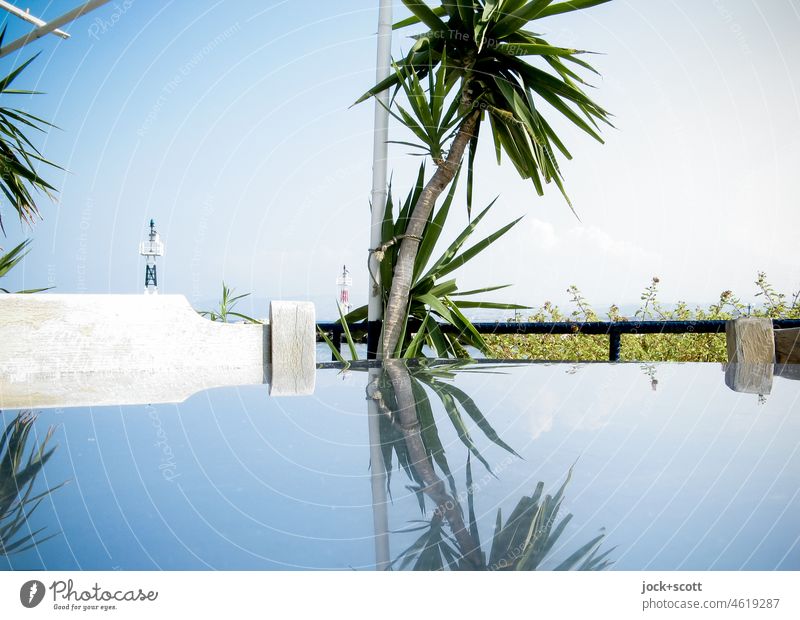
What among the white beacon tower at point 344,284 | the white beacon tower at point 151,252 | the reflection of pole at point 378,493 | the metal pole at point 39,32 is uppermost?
the metal pole at point 39,32

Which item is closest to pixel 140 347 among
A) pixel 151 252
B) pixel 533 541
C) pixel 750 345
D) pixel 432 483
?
pixel 432 483

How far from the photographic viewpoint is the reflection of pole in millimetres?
845

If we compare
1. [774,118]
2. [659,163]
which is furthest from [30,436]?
[774,118]

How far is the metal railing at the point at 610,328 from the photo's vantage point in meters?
4.74

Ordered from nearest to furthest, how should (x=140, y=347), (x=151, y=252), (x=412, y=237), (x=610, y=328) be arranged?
1. (x=140, y=347)
2. (x=610, y=328)
3. (x=412, y=237)
4. (x=151, y=252)

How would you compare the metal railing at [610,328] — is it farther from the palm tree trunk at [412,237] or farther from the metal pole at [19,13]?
the metal pole at [19,13]

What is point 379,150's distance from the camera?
17.5ft

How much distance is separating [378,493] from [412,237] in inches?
166

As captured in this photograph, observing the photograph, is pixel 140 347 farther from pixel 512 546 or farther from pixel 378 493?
pixel 512 546

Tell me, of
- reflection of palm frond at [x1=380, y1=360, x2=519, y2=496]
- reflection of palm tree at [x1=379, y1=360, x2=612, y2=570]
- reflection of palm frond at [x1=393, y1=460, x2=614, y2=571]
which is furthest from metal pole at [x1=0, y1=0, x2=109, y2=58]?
reflection of palm frond at [x1=393, y1=460, x2=614, y2=571]

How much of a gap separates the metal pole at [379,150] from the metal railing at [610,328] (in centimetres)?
32

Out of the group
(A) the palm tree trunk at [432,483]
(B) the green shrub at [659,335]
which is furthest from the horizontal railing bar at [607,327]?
(A) the palm tree trunk at [432,483]
